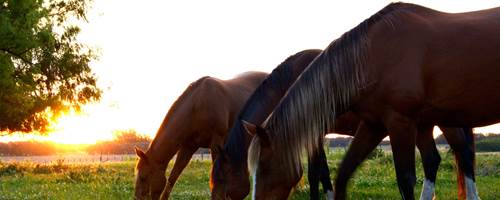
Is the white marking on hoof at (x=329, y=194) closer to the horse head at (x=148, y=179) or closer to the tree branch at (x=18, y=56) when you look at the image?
the horse head at (x=148, y=179)

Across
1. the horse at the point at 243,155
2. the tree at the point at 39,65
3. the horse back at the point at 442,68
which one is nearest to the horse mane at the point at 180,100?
the horse at the point at 243,155

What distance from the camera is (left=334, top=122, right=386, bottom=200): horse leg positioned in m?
5.97

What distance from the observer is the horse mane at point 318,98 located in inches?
212

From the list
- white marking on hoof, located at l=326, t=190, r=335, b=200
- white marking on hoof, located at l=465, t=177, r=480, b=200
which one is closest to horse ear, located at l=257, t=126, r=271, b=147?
white marking on hoof, located at l=326, t=190, r=335, b=200

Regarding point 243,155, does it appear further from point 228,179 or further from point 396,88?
point 396,88

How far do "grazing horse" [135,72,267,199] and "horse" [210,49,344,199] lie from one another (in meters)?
1.93

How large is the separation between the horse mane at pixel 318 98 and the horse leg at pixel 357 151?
38cm

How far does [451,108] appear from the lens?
18.8ft

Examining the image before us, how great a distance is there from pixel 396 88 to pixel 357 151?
831 mm

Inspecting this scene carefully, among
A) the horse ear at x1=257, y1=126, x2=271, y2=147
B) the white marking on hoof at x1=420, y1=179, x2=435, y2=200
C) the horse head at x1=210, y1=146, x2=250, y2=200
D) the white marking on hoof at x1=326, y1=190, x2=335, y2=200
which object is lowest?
the white marking on hoof at x1=326, y1=190, x2=335, y2=200

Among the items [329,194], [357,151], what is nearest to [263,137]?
[357,151]

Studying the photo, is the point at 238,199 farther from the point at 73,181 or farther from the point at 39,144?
the point at 39,144

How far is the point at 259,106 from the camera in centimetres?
772

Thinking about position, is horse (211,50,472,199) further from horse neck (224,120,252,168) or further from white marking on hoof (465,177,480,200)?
white marking on hoof (465,177,480,200)
